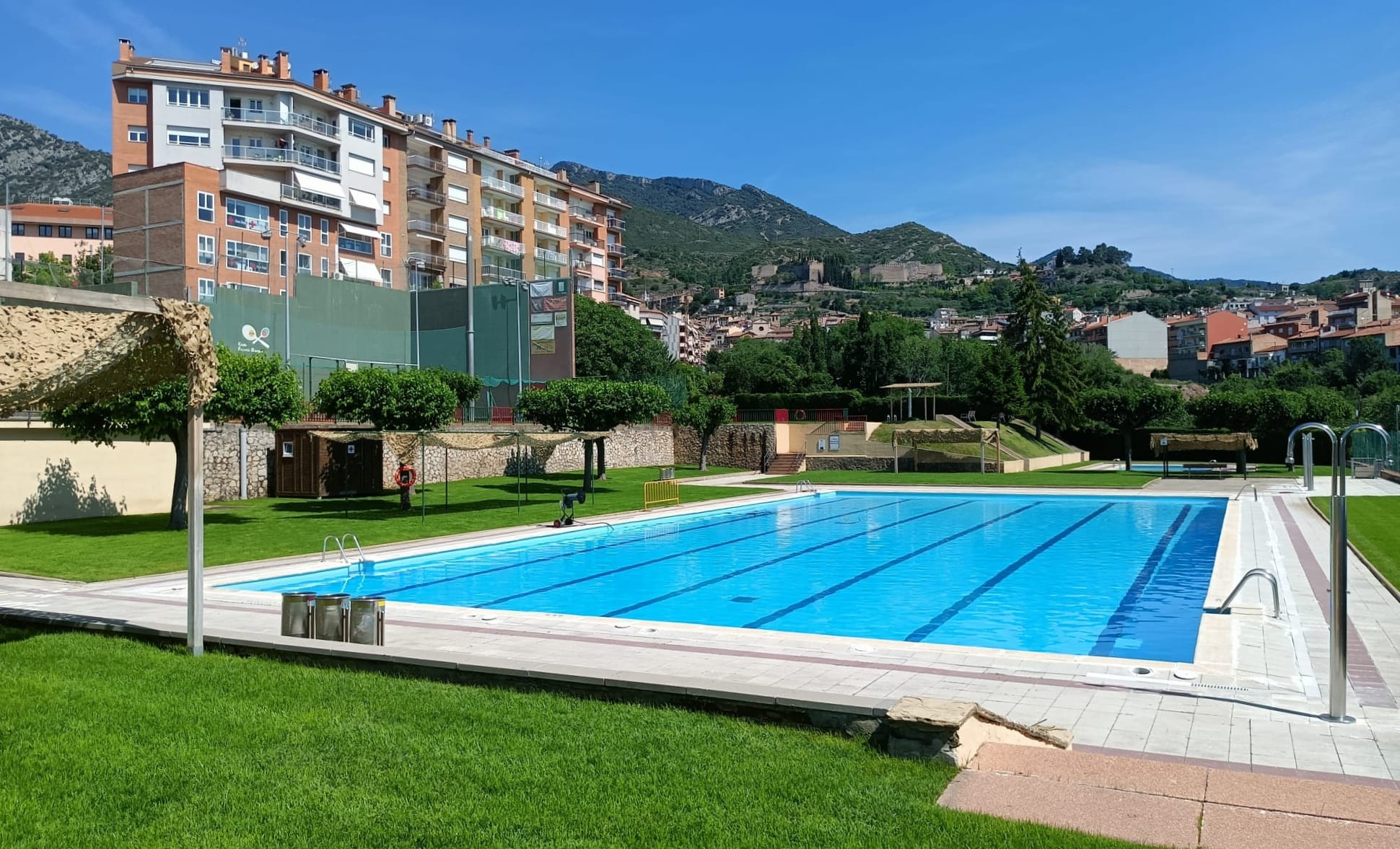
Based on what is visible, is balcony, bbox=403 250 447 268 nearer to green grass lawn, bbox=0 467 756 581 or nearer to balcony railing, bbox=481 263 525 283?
balcony railing, bbox=481 263 525 283

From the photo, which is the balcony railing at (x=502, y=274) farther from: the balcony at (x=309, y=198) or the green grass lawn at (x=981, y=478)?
the green grass lawn at (x=981, y=478)

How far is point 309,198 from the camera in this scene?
178 feet

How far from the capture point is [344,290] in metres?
44.2

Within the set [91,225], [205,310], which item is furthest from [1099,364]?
[91,225]

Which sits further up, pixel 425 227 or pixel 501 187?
pixel 501 187

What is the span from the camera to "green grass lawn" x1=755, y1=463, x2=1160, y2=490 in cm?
3388

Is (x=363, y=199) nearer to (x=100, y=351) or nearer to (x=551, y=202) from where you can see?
(x=551, y=202)

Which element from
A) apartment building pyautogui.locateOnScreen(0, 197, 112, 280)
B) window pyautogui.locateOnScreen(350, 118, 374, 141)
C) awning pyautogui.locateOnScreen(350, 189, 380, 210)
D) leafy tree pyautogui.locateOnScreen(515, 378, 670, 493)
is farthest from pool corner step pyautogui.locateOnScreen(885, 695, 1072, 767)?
apartment building pyautogui.locateOnScreen(0, 197, 112, 280)

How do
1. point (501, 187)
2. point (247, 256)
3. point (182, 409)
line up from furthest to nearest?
point (501, 187) < point (247, 256) < point (182, 409)

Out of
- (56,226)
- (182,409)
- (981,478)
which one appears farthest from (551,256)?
(182,409)

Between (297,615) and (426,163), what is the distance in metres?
60.4

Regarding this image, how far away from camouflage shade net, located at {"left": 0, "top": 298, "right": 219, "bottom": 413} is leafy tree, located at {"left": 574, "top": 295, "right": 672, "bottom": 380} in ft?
171

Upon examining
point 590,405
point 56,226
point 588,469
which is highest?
point 56,226

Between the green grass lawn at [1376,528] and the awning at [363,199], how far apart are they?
51053 mm
